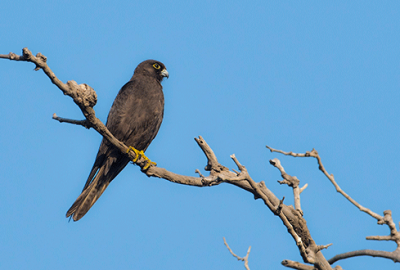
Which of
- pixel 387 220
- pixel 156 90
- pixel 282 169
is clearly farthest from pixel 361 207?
pixel 156 90

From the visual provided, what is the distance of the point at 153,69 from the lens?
752 centimetres

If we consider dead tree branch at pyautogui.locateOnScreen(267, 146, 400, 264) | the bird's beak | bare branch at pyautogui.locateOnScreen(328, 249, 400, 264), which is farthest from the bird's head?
bare branch at pyautogui.locateOnScreen(328, 249, 400, 264)

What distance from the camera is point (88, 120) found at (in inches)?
163

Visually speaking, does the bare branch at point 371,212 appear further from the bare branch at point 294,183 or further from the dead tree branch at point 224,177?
the bare branch at point 294,183

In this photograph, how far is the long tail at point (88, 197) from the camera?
5668 mm

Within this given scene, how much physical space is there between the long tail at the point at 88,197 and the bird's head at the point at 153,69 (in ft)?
7.34

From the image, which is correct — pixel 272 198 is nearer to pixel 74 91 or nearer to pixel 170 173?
pixel 170 173

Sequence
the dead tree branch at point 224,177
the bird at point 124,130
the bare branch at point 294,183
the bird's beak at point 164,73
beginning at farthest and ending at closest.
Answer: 1. the bird's beak at point 164,73
2. the bird at point 124,130
3. the bare branch at point 294,183
4. the dead tree branch at point 224,177

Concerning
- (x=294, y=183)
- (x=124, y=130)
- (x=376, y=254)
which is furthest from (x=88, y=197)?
(x=376, y=254)

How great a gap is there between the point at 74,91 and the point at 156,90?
9.05ft

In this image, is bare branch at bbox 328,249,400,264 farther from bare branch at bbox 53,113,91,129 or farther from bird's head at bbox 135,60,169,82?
bird's head at bbox 135,60,169,82

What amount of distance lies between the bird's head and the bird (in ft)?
3.41

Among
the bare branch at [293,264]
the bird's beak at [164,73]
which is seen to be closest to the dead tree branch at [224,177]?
the bare branch at [293,264]

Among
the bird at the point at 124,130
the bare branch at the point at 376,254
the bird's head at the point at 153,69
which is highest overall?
the bird's head at the point at 153,69
